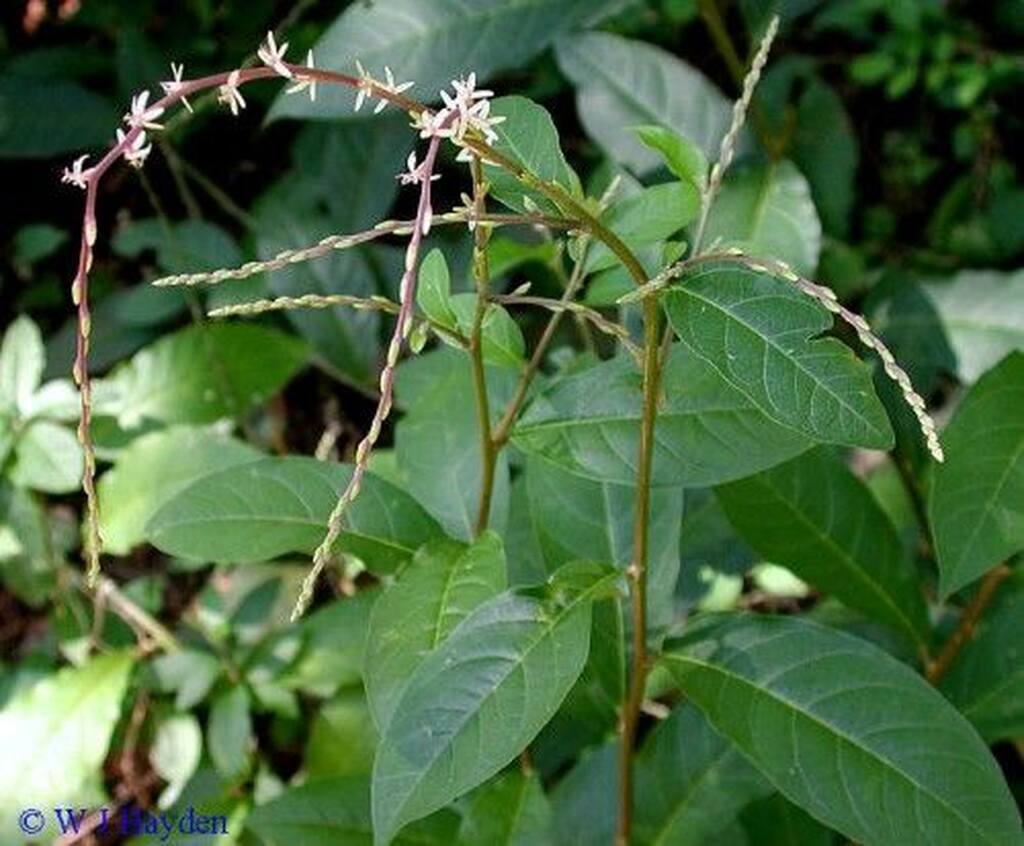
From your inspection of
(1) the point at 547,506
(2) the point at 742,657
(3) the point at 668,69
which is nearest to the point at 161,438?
(1) the point at 547,506

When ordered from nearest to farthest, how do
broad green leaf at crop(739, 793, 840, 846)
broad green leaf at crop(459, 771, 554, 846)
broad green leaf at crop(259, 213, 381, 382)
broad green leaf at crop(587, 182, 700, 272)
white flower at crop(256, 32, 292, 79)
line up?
1. white flower at crop(256, 32, 292, 79)
2. broad green leaf at crop(587, 182, 700, 272)
3. broad green leaf at crop(459, 771, 554, 846)
4. broad green leaf at crop(739, 793, 840, 846)
5. broad green leaf at crop(259, 213, 381, 382)

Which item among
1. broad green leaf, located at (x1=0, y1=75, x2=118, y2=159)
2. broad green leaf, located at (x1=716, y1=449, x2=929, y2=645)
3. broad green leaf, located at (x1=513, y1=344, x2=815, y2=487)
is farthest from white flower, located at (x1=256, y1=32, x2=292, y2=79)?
broad green leaf, located at (x1=0, y1=75, x2=118, y2=159)

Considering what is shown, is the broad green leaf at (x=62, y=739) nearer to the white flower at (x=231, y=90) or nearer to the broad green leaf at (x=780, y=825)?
the broad green leaf at (x=780, y=825)

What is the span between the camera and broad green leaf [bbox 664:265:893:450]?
2.62 ft

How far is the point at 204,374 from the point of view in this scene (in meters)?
1.77

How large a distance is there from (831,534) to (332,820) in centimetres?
53

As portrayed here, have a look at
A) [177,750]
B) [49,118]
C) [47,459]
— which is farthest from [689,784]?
[49,118]

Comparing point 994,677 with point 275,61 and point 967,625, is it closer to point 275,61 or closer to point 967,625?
point 967,625

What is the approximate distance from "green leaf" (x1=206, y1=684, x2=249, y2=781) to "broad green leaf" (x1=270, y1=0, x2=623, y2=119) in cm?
69

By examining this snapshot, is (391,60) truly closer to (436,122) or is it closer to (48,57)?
(48,57)

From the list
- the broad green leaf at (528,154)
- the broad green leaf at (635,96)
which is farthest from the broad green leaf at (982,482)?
the broad green leaf at (635,96)

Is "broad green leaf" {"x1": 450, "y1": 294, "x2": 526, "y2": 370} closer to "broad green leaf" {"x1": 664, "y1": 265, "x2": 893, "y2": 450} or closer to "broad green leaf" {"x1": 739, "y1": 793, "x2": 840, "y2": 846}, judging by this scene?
"broad green leaf" {"x1": 664, "y1": 265, "x2": 893, "y2": 450}

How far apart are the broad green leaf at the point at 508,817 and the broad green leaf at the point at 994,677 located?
394mm

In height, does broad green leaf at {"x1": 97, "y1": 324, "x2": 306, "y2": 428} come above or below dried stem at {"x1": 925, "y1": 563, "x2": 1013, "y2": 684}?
above
